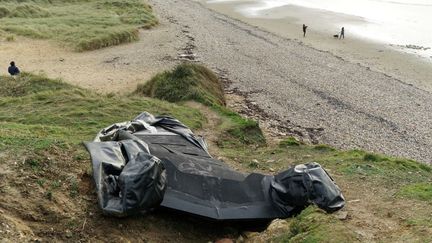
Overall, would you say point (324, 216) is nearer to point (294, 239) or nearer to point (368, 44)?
point (294, 239)

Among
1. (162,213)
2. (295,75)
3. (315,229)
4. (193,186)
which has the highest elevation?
(193,186)

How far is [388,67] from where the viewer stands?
32.2m

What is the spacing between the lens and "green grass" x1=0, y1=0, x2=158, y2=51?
3456 cm

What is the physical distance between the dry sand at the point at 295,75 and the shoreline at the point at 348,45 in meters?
0.16

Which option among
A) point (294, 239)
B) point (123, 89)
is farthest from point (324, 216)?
point (123, 89)

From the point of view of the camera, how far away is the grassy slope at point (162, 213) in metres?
7.27

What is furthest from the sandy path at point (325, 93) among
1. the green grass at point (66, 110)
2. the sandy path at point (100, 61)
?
the green grass at point (66, 110)

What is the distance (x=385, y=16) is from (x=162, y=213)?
46.3 metres

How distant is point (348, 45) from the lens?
38.0 meters

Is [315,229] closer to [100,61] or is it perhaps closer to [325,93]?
[325,93]

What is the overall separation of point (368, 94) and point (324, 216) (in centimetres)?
1924

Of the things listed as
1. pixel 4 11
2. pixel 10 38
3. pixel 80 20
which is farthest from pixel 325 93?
pixel 4 11

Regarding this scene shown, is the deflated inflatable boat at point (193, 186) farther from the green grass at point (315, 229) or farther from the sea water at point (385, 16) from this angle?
the sea water at point (385, 16)

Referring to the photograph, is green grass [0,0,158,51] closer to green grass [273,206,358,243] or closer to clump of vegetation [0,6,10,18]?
clump of vegetation [0,6,10,18]
